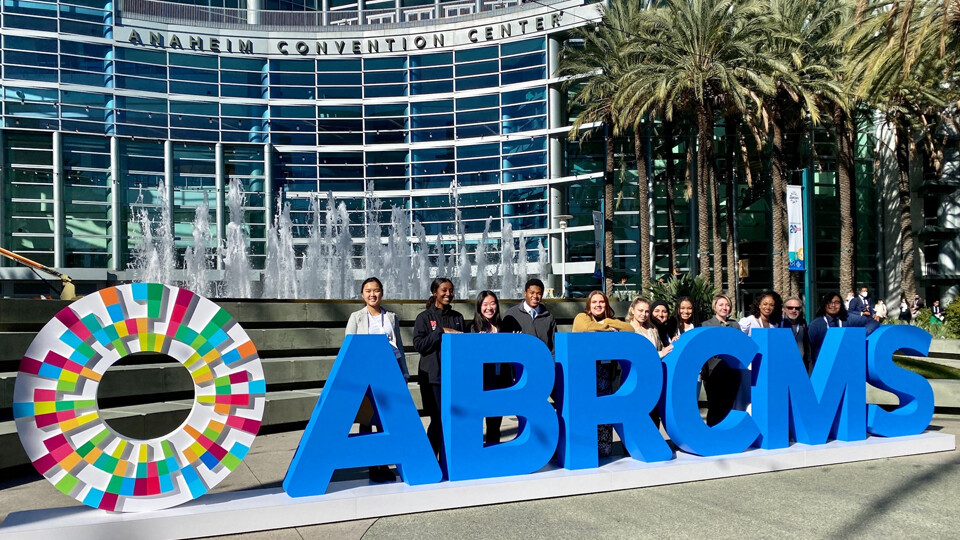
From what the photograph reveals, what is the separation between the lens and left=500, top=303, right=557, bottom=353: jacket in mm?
7586

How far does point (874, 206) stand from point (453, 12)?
2434cm

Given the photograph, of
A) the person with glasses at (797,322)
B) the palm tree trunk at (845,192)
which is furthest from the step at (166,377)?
the palm tree trunk at (845,192)

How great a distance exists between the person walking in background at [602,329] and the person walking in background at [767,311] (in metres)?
1.75

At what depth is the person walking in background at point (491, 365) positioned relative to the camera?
7219mm

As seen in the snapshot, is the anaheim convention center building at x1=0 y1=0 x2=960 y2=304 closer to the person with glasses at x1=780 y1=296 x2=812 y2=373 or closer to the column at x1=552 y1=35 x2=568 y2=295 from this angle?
the column at x1=552 y1=35 x2=568 y2=295

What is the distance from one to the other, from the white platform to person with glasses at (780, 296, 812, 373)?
42.6 inches

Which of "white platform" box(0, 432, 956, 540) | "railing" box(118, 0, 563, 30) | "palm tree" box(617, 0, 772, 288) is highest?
"railing" box(118, 0, 563, 30)

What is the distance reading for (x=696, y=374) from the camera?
735 centimetres

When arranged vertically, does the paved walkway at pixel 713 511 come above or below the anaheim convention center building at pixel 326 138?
below

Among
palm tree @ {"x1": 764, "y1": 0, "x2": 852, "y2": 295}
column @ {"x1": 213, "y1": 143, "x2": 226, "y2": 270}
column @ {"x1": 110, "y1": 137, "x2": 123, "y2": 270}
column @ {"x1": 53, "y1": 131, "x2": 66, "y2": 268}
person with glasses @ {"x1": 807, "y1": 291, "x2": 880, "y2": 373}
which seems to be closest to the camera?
person with glasses @ {"x1": 807, "y1": 291, "x2": 880, "y2": 373}

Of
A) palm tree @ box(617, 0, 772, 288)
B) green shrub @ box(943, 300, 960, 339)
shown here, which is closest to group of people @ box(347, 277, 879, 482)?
green shrub @ box(943, 300, 960, 339)

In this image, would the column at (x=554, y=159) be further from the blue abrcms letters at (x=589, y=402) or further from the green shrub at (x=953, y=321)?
the blue abrcms letters at (x=589, y=402)

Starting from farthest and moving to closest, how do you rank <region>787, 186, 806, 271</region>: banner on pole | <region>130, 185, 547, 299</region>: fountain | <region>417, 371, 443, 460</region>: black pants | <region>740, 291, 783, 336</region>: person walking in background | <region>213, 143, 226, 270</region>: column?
<region>213, 143, 226, 270</region>: column, <region>130, 185, 547, 299</region>: fountain, <region>787, 186, 806, 271</region>: banner on pole, <region>740, 291, 783, 336</region>: person walking in background, <region>417, 371, 443, 460</region>: black pants

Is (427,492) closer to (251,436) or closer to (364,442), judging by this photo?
(364,442)
